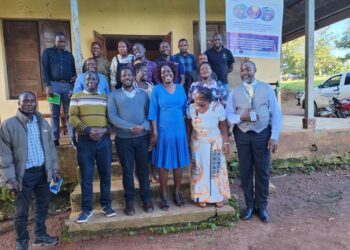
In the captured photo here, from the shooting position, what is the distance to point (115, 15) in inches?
249

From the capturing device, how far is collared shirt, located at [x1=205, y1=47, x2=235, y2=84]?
478 centimetres

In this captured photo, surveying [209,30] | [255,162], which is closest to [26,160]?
[255,162]

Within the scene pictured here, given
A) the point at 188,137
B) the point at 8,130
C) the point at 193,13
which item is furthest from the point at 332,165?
the point at 8,130

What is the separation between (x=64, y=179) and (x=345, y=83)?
34.6 feet

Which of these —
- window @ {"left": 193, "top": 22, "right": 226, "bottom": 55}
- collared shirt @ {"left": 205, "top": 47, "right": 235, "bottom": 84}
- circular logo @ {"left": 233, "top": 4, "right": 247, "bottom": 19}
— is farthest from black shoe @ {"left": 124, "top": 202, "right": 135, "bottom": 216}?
window @ {"left": 193, "top": 22, "right": 226, "bottom": 55}

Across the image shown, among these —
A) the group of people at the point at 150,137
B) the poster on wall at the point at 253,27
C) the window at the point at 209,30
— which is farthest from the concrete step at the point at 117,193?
the window at the point at 209,30

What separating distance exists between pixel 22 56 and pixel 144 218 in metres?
4.50

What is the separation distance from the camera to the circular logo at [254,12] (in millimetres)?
5005

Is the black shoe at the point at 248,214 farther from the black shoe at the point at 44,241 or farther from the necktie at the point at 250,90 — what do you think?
the black shoe at the point at 44,241

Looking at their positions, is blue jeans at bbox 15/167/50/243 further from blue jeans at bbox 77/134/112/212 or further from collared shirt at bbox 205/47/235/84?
collared shirt at bbox 205/47/235/84

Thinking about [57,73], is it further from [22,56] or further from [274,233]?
[274,233]

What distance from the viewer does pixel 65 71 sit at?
438cm

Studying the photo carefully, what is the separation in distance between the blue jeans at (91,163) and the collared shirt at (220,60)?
2.17 m

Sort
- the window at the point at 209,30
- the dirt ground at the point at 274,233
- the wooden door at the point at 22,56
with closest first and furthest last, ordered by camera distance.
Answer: the dirt ground at the point at 274,233
the wooden door at the point at 22,56
the window at the point at 209,30
